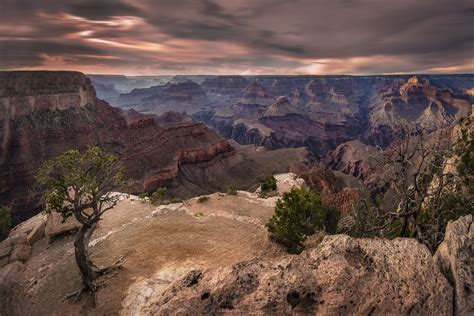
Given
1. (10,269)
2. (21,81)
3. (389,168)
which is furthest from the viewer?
(21,81)

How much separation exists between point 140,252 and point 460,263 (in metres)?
19.1

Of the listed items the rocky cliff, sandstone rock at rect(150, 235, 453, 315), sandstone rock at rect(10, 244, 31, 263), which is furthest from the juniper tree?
the rocky cliff

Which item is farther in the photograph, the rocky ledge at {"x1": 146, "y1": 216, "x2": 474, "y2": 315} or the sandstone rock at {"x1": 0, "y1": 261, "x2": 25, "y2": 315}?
the sandstone rock at {"x1": 0, "y1": 261, "x2": 25, "y2": 315}

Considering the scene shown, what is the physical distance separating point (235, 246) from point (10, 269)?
54.4ft

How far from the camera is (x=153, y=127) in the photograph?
104188 mm

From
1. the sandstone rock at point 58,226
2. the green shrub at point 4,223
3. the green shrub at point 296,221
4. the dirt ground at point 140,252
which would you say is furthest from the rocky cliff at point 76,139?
the green shrub at point 296,221

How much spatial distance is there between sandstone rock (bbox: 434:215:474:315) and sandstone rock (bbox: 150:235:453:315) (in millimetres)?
383

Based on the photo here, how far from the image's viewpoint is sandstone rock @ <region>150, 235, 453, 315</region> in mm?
7449

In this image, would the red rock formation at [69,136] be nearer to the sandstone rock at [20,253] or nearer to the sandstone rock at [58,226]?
the sandstone rock at [58,226]

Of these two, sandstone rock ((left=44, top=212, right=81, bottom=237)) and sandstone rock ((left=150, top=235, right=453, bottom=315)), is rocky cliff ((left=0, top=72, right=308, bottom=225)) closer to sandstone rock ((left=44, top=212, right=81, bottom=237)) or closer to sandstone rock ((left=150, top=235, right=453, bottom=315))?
sandstone rock ((left=44, top=212, right=81, bottom=237))

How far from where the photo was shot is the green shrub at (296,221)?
2117cm

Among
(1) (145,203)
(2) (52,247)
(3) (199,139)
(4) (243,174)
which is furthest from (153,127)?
(2) (52,247)

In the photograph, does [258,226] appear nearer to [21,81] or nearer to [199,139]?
[199,139]

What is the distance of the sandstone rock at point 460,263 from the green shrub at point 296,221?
1160cm
